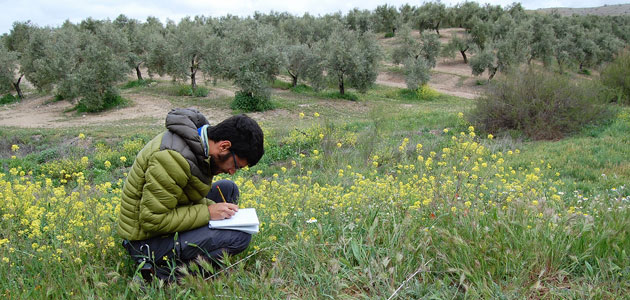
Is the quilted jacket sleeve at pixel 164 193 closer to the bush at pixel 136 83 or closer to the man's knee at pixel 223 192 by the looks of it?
the man's knee at pixel 223 192

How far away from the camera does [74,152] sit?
39.9ft

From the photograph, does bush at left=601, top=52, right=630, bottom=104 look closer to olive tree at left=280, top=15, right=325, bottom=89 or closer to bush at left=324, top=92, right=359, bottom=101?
bush at left=324, top=92, right=359, bottom=101

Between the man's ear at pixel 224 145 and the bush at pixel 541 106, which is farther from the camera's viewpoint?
the bush at pixel 541 106

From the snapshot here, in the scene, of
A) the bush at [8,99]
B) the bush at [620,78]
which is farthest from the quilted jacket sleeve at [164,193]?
the bush at [8,99]

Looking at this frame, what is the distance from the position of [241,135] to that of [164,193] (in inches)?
23.3

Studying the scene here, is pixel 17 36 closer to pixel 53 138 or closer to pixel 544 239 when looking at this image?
pixel 53 138

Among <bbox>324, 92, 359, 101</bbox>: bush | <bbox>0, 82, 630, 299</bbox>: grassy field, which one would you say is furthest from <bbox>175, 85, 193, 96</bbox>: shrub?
<bbox>0, 82, 630, 299</bbox>: grassy field

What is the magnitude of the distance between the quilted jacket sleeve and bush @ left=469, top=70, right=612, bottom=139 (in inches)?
491

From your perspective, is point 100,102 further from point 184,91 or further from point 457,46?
point 457,46

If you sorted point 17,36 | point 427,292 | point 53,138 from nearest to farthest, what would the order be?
point 427,292 → point 53,138 → point 17,36

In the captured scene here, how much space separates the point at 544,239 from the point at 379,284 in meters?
1.07

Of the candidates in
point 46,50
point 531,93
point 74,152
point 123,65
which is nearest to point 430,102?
point 531,93

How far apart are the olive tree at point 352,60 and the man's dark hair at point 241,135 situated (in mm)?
23670

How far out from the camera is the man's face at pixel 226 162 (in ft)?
8.64
